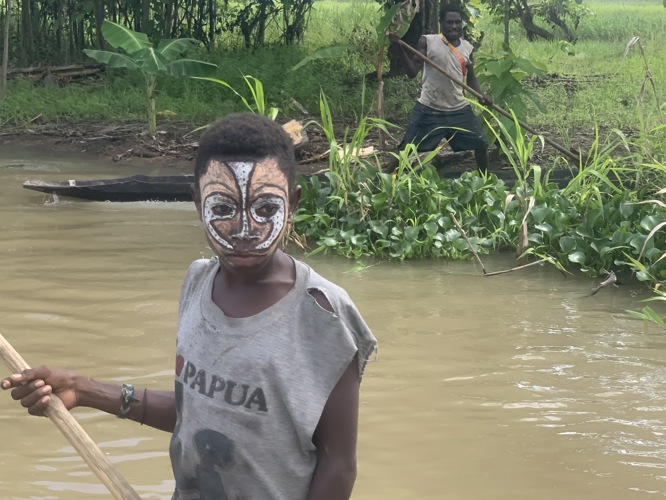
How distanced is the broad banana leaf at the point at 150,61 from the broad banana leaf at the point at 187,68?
106mm

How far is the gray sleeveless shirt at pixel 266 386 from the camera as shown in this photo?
1.61 meters

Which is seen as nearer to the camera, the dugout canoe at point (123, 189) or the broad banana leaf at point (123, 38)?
the dugout canoe at point (123, 189)

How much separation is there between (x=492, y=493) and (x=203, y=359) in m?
1.78

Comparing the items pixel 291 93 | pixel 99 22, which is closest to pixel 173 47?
pixel 291 93

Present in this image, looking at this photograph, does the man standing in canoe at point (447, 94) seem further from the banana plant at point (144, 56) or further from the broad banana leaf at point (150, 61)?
the broad banana leaf at point (150, 61)

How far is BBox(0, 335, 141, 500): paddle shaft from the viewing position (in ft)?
5.52

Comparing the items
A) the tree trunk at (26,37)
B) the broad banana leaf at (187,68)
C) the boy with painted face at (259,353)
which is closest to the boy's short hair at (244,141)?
the boy with painted face at (259,353)

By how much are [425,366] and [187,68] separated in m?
5.65

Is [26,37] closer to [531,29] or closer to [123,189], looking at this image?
[123,189]

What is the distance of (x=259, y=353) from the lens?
1605 millimetres

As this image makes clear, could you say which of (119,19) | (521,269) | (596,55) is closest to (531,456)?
(521,269)

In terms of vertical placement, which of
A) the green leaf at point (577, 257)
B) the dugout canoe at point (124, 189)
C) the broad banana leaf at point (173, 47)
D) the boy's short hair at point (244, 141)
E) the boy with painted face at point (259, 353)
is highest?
the boy's short hair at point (244, 141)

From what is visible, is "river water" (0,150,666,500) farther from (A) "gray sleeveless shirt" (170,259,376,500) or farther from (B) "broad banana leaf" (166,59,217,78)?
(B) "broad banana leaf" (166,59,217,78)

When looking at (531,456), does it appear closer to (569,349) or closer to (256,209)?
(569,349)
